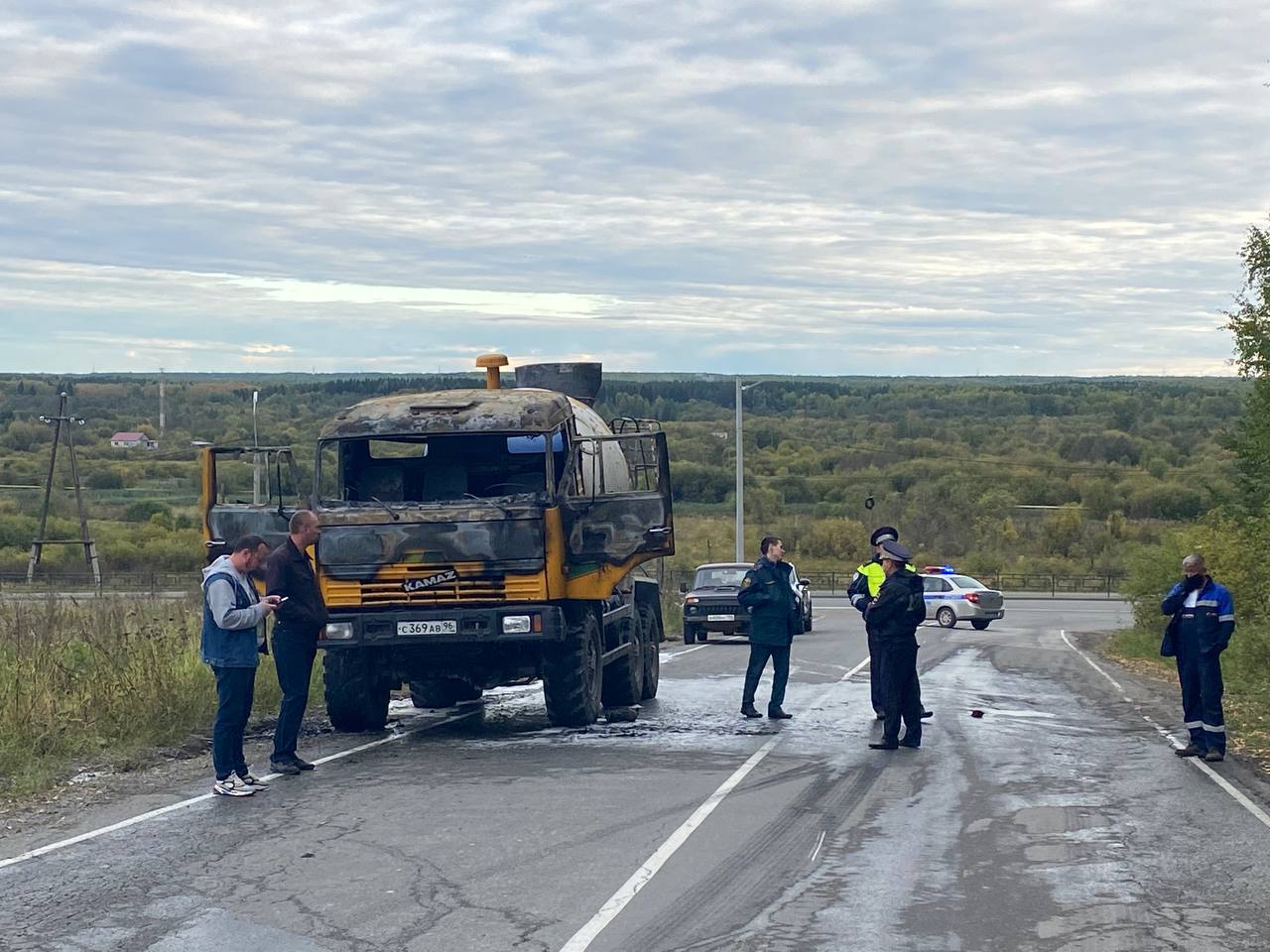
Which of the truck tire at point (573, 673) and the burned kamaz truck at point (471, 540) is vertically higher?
the burned kamaz truck at point (471, 540)

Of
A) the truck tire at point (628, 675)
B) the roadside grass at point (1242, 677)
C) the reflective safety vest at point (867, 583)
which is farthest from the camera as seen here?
the truck tire at point (628, 675)

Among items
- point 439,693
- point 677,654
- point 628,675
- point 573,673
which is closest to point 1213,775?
point 573,673

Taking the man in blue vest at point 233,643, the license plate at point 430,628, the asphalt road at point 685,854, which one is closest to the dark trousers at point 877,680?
the asphalt road at point 685,854

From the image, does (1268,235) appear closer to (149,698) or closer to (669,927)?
(149,698)

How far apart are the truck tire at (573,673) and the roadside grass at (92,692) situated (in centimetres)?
308

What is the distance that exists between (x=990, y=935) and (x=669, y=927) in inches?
55.5

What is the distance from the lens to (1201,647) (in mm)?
12766

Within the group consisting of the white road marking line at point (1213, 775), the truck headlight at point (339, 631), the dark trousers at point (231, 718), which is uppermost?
the truck headlight at point (339, 631)

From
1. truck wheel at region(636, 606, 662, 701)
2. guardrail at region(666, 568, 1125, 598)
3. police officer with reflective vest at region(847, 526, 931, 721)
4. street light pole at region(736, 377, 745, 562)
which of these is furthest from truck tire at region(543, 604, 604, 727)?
→ guardrail at region(666, 568, 1125, 598)

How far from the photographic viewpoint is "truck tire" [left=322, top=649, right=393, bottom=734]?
13844 millimetres

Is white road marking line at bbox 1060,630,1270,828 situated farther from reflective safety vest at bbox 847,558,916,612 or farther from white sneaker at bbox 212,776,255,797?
white sneaker at bbox 212,776,255,797

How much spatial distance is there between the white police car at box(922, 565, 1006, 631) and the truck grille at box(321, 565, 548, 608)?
30.6 m

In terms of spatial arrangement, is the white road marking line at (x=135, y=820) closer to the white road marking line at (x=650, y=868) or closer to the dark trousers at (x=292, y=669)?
the dark trousers at (x=292, y=669)

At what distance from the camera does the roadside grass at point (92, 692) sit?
12.1 m
